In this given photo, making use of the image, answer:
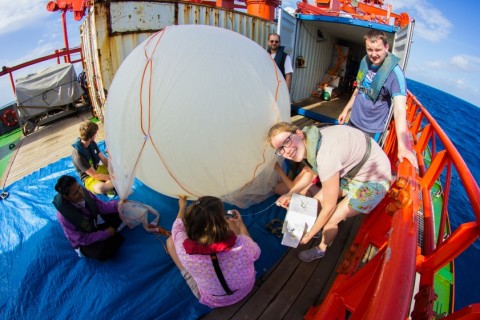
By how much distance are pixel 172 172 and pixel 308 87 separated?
6.20 meters

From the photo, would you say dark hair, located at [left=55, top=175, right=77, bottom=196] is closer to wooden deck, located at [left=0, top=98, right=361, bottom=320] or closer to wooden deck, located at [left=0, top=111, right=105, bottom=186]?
wooden deck, located at [left=0, top=98, right=361, bottom=320]

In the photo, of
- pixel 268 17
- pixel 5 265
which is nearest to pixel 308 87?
pixel 268 17

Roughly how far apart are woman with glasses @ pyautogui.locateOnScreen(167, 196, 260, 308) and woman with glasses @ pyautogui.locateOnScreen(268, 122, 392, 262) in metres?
0.68

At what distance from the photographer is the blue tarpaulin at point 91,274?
2.18m

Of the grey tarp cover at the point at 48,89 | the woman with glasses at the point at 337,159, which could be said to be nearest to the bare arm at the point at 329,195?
the woman with glasses at the point at 337,159

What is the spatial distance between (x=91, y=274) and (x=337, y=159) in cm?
245

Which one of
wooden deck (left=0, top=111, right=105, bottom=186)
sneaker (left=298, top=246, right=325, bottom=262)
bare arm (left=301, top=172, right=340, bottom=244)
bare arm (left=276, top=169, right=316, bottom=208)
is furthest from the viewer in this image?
wooden deck (left=0, top=111, right=105, bottom=186)

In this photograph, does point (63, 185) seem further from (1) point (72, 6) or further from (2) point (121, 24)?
(1) point (72, 6)

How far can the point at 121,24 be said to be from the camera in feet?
14.8

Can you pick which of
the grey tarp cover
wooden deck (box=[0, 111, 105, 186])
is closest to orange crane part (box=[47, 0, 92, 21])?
the grey tarp cover

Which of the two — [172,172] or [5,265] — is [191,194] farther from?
[5,265]

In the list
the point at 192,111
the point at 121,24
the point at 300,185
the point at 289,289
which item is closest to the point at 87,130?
the point at 192,111

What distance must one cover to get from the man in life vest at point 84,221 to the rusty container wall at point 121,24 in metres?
2.75

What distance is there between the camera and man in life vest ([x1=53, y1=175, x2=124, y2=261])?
230 centimetres
